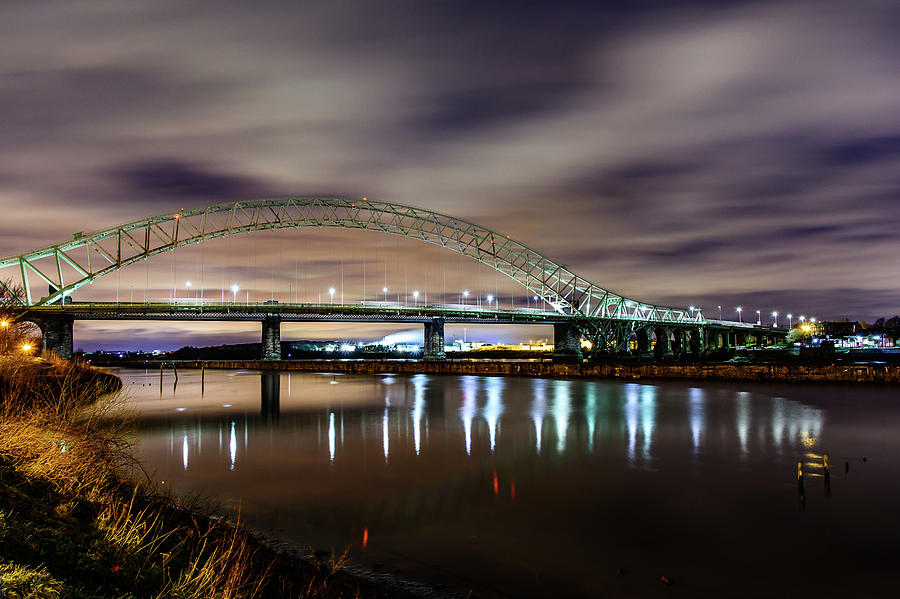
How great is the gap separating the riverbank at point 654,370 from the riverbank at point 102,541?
50547mm

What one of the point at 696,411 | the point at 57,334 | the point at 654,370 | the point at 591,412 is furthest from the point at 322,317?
the point at 696,411

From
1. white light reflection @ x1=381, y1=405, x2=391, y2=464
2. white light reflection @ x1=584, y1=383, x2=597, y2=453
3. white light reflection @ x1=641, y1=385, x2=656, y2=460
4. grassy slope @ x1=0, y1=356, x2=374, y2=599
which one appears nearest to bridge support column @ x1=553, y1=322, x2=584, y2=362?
white light reflection @ x1=584, y1=383, x2=597, y2=453

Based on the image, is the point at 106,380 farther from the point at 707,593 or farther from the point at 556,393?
the point at 707,593

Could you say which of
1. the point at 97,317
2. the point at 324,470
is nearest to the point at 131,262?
the point at 97,317

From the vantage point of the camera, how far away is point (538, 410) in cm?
3256

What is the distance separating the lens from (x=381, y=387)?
51750mm

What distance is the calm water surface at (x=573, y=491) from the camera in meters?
9.28

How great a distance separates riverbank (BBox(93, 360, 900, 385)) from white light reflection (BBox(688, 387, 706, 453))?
30.4 ft

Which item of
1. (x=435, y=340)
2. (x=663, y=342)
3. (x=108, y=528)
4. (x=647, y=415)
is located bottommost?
(x=663, y=342)

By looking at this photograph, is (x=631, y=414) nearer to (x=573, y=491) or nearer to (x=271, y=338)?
(x=573, y=491)

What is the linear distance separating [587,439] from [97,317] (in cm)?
8505

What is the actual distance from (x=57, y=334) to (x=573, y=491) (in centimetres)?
8779

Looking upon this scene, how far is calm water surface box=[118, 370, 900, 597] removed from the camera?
928cm

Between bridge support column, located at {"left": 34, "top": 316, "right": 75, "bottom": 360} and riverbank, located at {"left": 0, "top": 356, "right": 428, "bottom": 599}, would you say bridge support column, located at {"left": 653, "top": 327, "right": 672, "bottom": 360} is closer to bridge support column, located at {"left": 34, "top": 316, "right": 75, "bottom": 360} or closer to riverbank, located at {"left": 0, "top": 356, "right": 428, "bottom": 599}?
bridge support column, located at {"left": 34, "top": 316, "right": 75, "bottom": 360}
